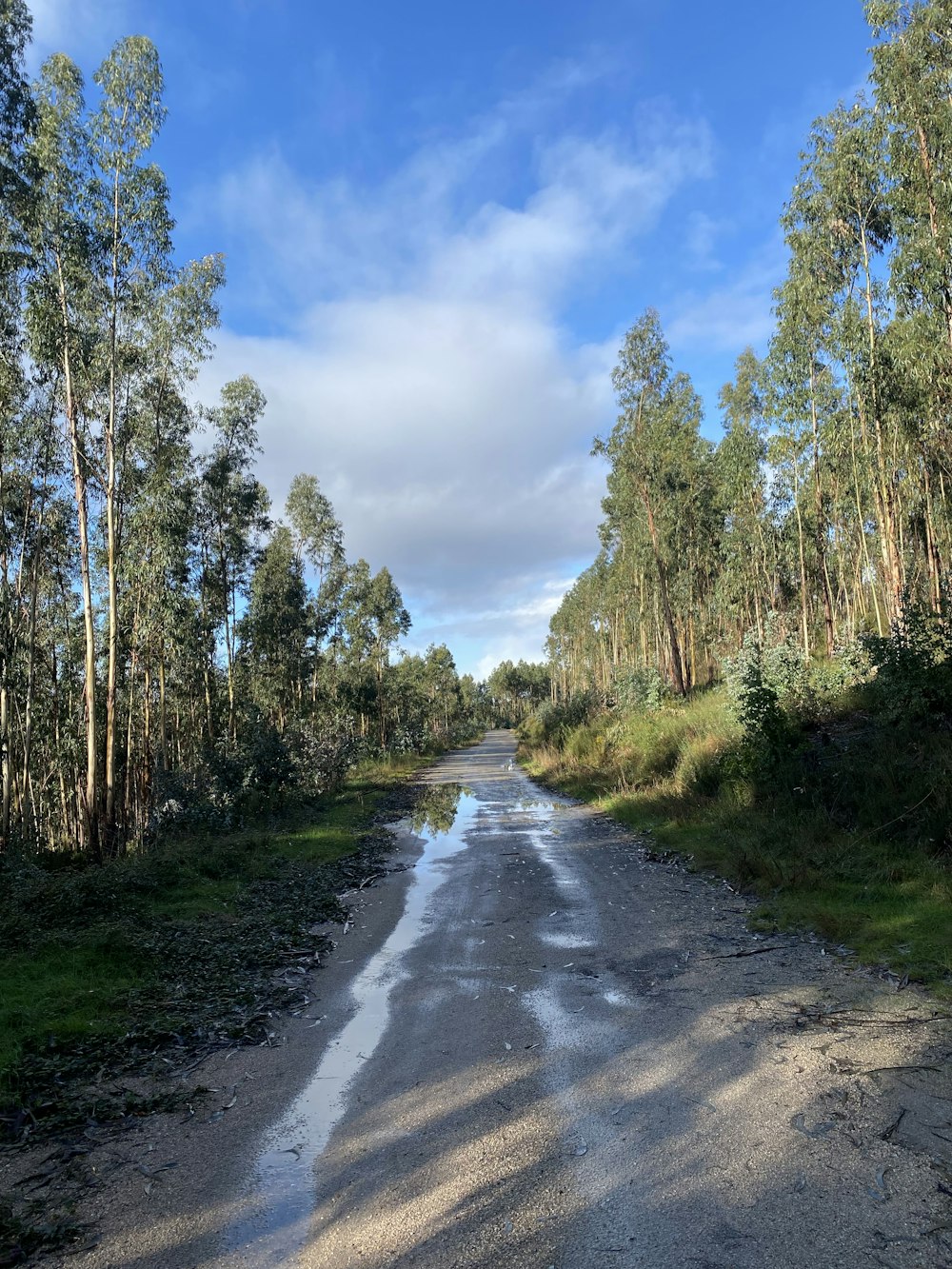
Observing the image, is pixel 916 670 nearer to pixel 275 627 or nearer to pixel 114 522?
pixel 114 522

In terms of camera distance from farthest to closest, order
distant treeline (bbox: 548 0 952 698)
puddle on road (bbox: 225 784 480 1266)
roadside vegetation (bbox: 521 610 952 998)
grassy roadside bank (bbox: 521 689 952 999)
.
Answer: distant treeline (bbox: 548 0 952 698)
roadside vegetation (bbox: 521 610 952 998)
grassy roadside bank (bbox: 521 689 952 999)
puddle on road (bbox: 225 784 480 1266)

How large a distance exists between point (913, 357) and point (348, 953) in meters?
15.8

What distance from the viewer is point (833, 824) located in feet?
32.1

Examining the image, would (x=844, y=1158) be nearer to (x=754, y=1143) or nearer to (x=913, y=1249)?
(x=754, y=1143)

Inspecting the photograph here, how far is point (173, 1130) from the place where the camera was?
12.8ft

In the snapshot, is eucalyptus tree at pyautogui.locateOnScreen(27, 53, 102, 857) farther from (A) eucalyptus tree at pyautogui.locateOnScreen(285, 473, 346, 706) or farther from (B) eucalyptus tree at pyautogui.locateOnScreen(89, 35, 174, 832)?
(A) eucalyptus tree at pyautogui.locateOnScreen(285, 473, 346, 706)

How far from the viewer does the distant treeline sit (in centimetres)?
1404

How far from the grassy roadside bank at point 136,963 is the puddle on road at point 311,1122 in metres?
0.66

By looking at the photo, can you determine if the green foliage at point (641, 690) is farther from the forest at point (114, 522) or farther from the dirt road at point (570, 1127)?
the dirt road at point (570, 1127)

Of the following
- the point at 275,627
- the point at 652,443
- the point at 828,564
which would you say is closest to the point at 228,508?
the point at 275,627

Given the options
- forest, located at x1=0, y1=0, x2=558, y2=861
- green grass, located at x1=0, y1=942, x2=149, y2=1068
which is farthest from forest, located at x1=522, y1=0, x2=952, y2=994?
forest, located at x1=0, y1=0, x2=558, y2=861

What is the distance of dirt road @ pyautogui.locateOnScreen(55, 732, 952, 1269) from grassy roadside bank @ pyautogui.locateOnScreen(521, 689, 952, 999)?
0.83 meters

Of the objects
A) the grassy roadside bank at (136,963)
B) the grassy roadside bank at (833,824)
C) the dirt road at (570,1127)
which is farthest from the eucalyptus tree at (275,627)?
the dirt road at (570,1127)

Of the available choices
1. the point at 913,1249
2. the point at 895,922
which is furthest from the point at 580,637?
the point at 913,1249
